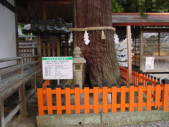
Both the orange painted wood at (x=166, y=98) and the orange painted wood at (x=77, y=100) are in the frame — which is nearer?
the orange painted wood at (x=77, y=100)

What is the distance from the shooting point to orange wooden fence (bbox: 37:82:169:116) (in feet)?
8.63

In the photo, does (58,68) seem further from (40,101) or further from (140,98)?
(140,98)

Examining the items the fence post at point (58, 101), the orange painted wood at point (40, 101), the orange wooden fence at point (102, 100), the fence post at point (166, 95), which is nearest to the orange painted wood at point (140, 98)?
the orange wooden fence at point (102, 100)

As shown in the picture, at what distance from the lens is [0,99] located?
1.99m

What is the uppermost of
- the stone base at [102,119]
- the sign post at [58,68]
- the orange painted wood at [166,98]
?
the sign post at [58,68]

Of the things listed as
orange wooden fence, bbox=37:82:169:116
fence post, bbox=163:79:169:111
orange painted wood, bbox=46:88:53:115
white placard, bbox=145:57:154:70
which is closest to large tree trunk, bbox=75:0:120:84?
orange wooden fence, bbox=37:82:169:116

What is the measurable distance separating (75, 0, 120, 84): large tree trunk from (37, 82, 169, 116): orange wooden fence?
36.9 inches

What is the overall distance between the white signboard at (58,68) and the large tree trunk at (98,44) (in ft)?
3.57

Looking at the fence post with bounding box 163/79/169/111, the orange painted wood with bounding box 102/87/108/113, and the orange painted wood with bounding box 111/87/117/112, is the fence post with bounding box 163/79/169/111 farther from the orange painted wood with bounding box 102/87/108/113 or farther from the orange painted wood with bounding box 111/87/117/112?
the orange painted wood with bounding box 102/87/108/113

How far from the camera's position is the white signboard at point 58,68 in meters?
2.75

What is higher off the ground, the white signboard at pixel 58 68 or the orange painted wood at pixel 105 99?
the white signboard at pixel 58 68

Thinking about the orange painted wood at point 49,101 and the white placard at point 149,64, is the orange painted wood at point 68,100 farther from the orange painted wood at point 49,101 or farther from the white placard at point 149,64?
the white placard at point 149,64

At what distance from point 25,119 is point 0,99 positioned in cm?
121

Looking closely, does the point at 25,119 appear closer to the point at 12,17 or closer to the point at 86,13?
the point at 86,13
